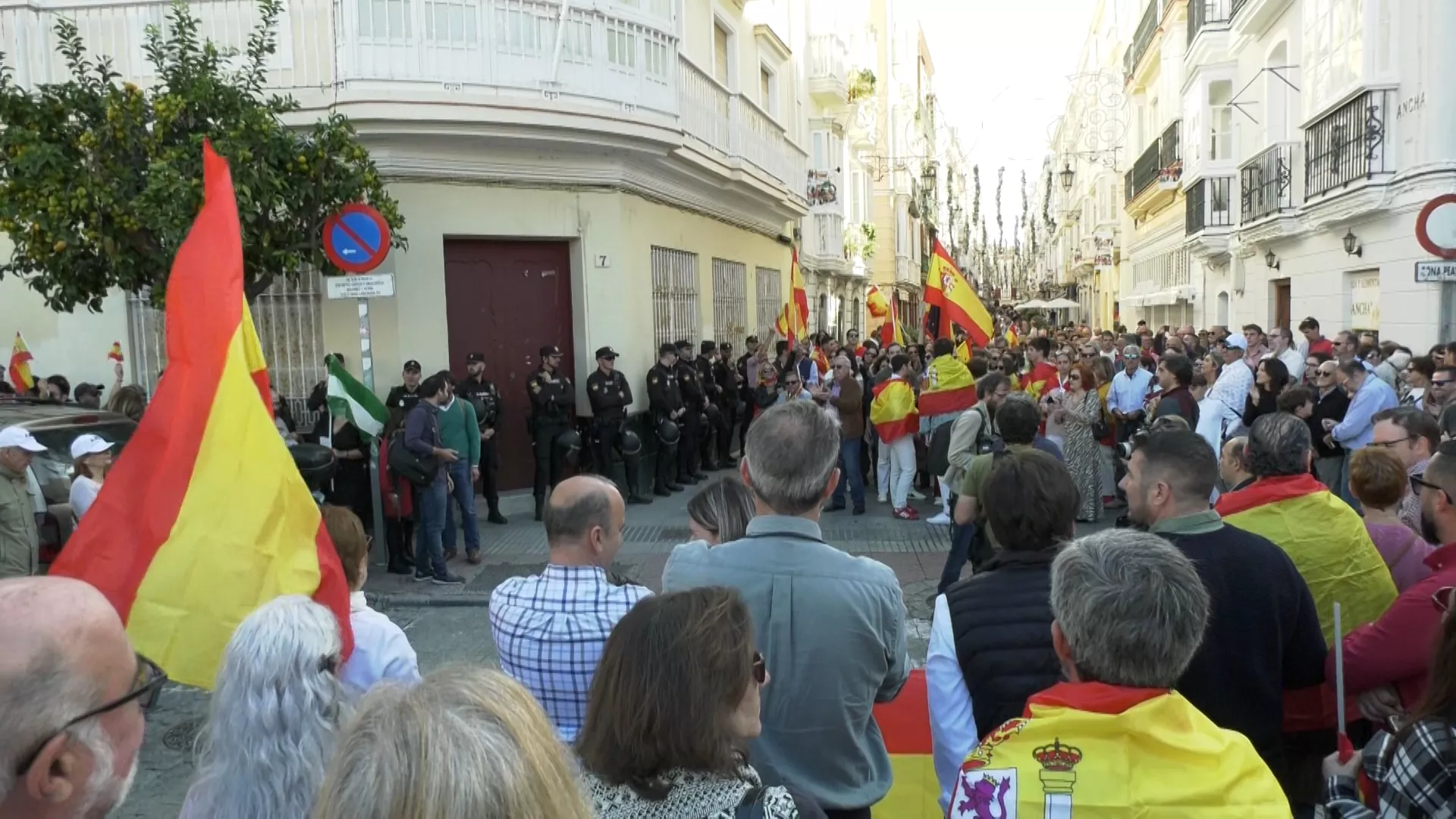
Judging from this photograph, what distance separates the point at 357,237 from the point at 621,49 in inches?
187

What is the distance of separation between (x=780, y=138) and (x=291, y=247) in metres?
11.5

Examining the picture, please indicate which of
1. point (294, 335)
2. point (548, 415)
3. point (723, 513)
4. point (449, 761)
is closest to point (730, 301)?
point (548, 415)

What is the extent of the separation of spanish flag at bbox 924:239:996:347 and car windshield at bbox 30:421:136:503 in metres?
9.58

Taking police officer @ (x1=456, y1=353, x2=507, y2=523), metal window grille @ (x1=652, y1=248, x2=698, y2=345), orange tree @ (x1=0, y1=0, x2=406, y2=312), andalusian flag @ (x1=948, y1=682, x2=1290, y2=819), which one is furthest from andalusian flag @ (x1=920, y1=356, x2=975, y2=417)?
andalusian flag @ (x1=948, y1=682, x2=1290, y2=819)

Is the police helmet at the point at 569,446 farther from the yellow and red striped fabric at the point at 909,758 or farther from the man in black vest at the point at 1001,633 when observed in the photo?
the man in black vest at the point at 1001,633

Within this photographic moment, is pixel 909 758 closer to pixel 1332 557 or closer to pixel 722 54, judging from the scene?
pixel 1332 557

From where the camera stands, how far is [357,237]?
340 inches

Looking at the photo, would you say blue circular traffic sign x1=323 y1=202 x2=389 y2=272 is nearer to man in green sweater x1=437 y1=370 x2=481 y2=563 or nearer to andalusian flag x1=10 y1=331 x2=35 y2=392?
man in green sweater x1=437 y1=370 x2=481 y2=563

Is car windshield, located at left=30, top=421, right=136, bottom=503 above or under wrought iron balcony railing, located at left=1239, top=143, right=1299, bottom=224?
under

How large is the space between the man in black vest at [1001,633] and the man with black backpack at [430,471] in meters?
6.40

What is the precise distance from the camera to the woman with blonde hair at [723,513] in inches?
152

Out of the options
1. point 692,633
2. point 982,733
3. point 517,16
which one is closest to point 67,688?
point 692,633

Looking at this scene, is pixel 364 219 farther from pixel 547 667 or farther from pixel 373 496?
pixel 547 667

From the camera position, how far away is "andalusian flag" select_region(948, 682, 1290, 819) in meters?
1.90
